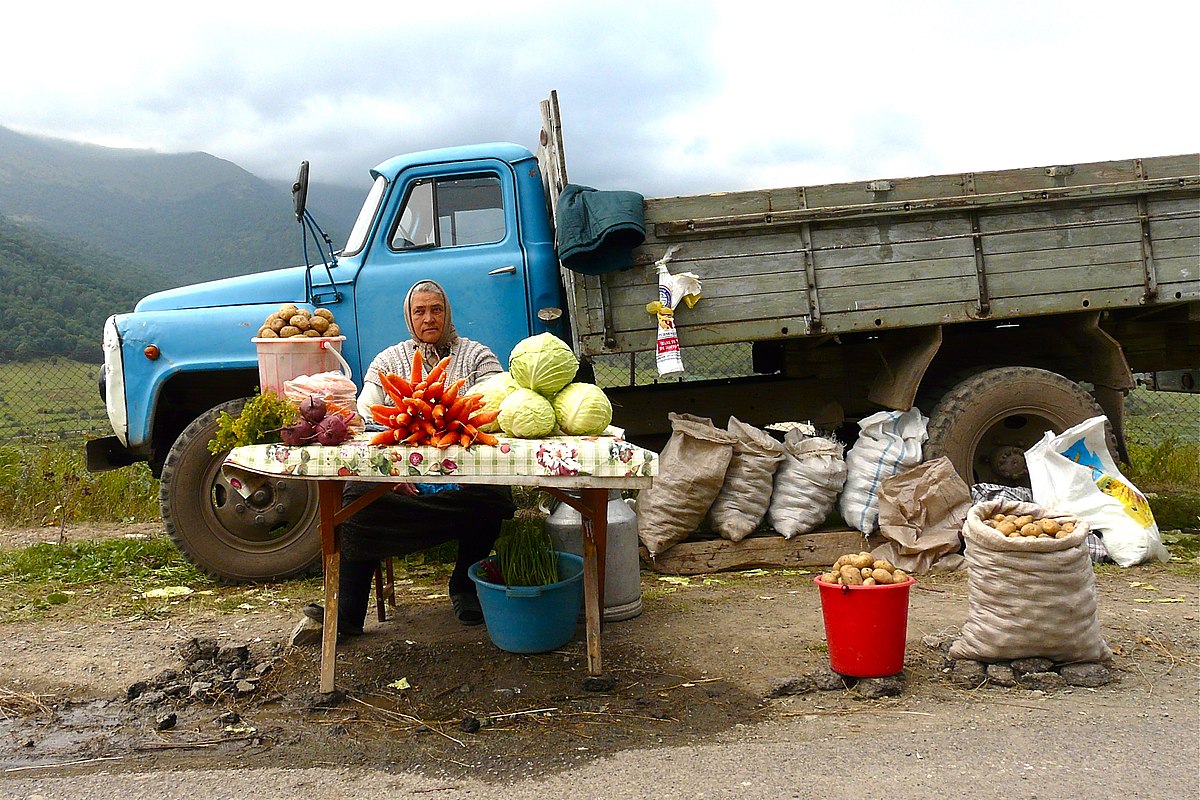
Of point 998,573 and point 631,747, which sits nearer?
point 631,747

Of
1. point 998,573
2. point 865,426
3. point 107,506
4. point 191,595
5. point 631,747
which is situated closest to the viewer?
point 631,747

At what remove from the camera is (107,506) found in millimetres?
7715

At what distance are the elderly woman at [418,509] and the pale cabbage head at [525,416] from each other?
69 cm

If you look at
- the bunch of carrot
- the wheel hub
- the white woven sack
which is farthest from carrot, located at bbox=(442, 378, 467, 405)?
the wheel hub

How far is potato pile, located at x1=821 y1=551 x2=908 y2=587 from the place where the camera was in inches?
132

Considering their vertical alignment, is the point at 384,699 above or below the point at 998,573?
below

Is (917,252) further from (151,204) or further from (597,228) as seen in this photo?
(151,204)

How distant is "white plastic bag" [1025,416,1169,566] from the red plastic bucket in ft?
7.13

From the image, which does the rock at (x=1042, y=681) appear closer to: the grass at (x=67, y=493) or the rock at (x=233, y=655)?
the rock at (x=233, y=655)

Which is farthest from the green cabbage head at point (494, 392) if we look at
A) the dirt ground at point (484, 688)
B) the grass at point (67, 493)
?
the grass at point (67, 493)

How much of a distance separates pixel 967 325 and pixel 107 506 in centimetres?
707

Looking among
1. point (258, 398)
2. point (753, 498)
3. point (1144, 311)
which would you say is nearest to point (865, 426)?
point (753, 498)

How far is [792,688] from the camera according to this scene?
3436mm

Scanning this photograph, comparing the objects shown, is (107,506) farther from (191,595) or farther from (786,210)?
(786,210)
